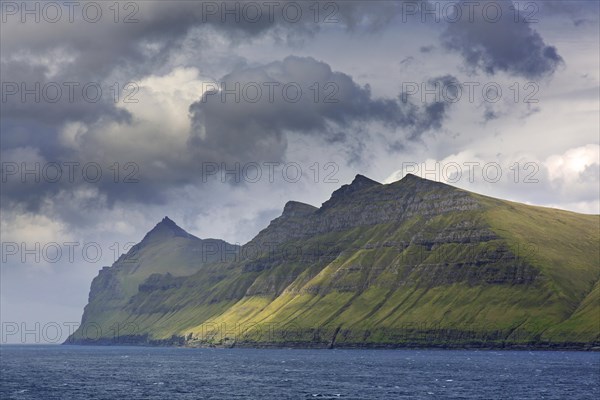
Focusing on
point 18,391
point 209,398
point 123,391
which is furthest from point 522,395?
point 18,391

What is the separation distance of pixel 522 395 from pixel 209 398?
225 feet

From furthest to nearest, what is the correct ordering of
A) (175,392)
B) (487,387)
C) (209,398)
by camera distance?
→ (487,387) < (175,392) < (209,398)

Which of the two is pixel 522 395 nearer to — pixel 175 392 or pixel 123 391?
pixel 175 392

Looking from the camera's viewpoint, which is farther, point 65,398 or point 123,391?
point 123,391

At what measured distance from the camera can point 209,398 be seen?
17250cm

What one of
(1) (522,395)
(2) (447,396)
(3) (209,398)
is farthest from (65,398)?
(1) (522,395)

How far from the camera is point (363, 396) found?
6944 inches

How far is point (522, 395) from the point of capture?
180000 millimetres

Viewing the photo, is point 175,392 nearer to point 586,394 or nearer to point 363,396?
point 363,396

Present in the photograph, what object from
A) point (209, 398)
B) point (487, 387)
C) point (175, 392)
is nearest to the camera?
point (209, 398)

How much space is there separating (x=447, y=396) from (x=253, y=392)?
147 ft

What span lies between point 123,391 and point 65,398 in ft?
61.4

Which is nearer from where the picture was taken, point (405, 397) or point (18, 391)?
point (405, 397)

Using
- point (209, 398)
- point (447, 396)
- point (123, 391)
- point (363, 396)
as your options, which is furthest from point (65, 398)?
point (447, 396)
